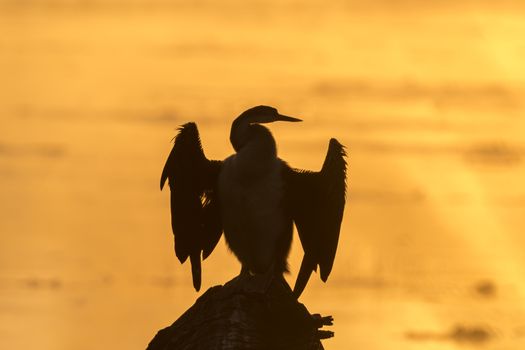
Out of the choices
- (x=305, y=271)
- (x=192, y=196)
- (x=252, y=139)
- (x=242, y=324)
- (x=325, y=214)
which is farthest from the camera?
(x=192, y=196)

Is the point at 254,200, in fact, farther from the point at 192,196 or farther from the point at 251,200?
the point at 192,196

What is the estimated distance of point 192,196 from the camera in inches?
735

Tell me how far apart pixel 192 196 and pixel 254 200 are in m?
1.05

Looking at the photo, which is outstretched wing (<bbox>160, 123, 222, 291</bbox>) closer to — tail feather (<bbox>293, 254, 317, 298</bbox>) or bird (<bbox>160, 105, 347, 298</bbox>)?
bird (<bbox>160, 105, 347, 298</bbox>)

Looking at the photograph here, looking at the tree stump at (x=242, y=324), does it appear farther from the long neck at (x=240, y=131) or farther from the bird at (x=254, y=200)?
the long neck at (x=240, y=131)

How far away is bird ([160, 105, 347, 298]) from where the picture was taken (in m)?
18.1

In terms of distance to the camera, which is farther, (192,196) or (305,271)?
(192,196)

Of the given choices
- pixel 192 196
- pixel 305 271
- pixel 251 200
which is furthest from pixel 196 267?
pixel 305 271

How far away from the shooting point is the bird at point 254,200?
59.3 ft

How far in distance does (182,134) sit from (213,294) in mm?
5392

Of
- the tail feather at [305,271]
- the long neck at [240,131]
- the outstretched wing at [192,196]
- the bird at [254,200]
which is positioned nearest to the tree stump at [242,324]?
the tail feather at [305,271]

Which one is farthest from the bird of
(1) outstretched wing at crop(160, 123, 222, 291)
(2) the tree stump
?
(2) the tree stump

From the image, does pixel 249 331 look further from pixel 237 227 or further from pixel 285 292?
pixel 237 227

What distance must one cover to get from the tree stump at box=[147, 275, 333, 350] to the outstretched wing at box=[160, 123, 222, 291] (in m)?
4.44
